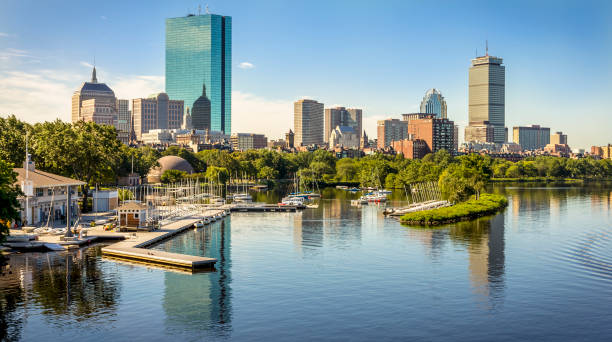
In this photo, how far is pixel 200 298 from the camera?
146ft

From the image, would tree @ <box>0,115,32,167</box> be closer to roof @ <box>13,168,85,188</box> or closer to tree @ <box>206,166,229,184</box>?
roof @ <box>13,168,85,188</box>

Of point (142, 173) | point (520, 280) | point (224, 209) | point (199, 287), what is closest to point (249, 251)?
point (199, 287)

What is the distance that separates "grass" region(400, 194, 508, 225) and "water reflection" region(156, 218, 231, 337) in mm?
35190

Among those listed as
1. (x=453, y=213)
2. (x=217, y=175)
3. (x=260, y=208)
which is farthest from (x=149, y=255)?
(x=217, y=175)

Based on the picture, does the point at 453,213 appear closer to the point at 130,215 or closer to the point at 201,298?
the point at 130,215

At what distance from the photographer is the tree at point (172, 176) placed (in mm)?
173012

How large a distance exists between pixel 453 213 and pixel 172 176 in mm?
102276


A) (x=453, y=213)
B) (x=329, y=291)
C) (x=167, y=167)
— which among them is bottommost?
(x=329, y=291)

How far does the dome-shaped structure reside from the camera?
185 metres

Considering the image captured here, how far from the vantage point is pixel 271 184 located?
197625mm

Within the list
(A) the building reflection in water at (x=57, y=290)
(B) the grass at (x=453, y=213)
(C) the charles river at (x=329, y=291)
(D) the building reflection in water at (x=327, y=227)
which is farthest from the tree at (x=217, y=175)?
(A) the building reflection in water at (x=57, y=290)

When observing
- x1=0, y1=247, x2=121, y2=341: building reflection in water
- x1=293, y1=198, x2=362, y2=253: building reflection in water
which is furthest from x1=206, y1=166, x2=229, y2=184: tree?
x1=0, y1=247, x2=121, y2=341: building reflection in water

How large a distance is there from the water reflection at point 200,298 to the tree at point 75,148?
37408mm

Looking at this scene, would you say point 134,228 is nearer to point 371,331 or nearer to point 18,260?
point 18,260
